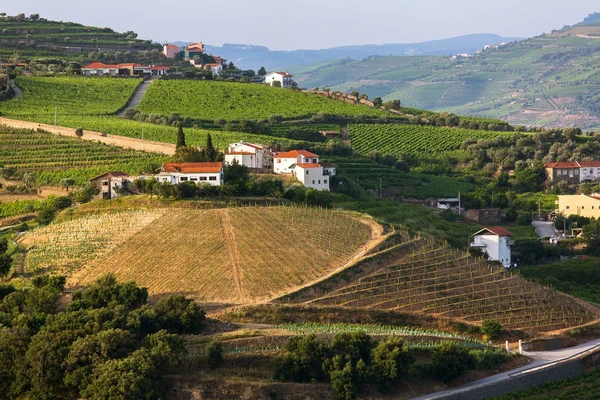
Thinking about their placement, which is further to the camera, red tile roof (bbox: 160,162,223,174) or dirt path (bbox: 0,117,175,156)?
dirt path (bbox: 0,117,175,156)

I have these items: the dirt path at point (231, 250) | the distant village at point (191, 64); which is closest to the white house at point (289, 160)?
the dirt path at point (231, 250)

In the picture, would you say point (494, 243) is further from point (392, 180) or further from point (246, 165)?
point (392, 180)

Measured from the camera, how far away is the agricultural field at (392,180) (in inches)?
3413

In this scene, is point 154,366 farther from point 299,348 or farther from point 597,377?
point 597,377

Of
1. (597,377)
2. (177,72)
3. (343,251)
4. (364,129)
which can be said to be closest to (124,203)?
(343,251)

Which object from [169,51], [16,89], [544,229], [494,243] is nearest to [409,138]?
[544,229]

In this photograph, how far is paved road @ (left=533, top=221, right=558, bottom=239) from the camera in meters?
82.1

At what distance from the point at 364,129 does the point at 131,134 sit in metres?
25.9

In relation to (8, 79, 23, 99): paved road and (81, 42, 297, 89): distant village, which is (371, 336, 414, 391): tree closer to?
(8, 79, 23, 99): paved road

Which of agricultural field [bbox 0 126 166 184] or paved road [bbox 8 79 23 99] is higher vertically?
paved road [bbox 8 79 23 99]

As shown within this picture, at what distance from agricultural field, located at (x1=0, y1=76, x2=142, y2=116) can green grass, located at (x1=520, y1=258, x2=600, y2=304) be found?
128 feet

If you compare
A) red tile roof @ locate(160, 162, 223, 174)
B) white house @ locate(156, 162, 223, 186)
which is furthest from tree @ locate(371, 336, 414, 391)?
red tile roof @ locate(160, 162, 223, 174)

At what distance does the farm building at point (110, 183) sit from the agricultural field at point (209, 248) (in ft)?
12.7

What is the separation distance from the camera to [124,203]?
65625mm
